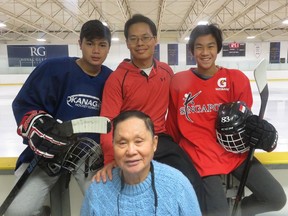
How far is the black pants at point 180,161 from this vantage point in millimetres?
1303

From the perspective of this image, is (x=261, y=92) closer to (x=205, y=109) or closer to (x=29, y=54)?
(x=205, y=109)

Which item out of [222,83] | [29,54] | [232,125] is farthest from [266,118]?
[29,54]

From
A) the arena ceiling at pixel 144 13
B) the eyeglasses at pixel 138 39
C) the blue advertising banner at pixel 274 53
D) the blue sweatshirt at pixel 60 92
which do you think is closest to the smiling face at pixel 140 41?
the eyeglasses at pixel 138 39

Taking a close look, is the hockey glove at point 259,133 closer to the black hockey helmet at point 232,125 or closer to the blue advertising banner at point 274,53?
the black hockey helmet at point 232,125

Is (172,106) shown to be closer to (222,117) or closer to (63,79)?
(222,117)

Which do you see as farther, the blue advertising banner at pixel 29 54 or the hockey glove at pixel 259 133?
the blue advertising banner at pixel 29 54

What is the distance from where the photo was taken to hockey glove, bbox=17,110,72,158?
1228 millimetres

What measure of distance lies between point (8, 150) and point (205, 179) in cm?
251

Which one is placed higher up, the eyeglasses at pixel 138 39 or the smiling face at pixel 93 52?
the eyeglasses at pixel 138 39

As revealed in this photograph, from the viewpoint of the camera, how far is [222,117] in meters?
1.35

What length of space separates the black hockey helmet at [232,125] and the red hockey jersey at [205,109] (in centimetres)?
6

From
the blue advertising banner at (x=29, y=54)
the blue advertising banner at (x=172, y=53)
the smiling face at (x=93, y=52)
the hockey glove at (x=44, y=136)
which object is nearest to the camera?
the hockey glove at (x=44, y=136)

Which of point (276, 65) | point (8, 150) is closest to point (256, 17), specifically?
point (276, 65)

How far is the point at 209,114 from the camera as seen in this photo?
4.75 ft
